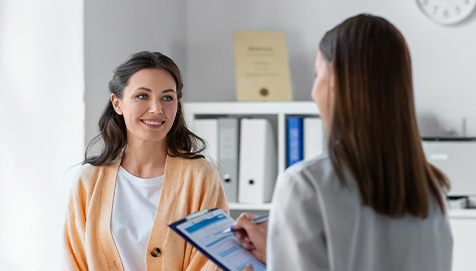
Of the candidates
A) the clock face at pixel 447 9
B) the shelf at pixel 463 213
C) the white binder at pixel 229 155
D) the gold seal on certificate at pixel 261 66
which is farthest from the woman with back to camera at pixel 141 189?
the clock face at pixel 447 9

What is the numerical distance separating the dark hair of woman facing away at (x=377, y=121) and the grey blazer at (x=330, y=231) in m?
0.02

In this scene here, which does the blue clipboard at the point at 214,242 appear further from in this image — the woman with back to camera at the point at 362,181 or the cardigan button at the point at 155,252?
the cardigan button at the point at 155,252

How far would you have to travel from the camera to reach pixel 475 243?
2225 millimetres

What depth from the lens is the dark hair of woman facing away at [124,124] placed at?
4.84 feet

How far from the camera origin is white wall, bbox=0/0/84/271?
1.82m

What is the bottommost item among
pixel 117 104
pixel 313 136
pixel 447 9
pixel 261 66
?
pixel 313 136

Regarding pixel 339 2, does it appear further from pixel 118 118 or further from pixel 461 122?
pixel 118 118

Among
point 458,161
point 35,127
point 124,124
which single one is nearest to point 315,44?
point 458,161

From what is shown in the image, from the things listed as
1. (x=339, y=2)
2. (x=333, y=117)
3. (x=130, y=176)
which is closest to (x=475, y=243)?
(x=339, y=2)

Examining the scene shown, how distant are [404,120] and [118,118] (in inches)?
41.4

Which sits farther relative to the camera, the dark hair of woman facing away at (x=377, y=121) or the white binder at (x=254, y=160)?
the white binder at (x=254, y=160)

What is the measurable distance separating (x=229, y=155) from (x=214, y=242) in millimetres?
1563

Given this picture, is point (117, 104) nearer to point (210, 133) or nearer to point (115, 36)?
point (115, 36)

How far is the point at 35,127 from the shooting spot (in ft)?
6.04
